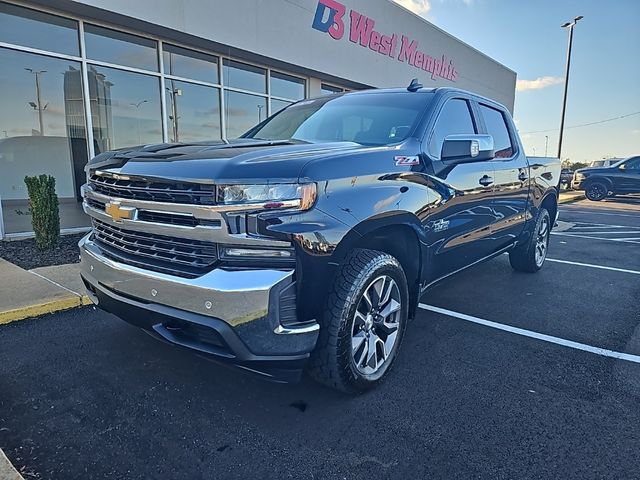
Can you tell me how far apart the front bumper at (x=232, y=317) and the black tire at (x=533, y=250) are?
416 centimetres

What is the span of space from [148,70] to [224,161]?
782 centimetres

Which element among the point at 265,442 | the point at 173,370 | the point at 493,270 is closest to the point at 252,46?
the point at 493,270

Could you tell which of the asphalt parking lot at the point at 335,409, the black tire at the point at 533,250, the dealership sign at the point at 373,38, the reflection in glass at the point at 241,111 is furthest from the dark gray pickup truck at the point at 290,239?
the dealership sign at the point at 373,38

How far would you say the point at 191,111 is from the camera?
33.0 ft

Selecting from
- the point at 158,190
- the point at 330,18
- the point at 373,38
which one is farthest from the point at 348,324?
the point at 373,38

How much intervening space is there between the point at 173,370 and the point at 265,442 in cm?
104

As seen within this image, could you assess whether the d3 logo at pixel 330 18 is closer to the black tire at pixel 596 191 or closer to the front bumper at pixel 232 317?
the front bumper at pixel 232 317

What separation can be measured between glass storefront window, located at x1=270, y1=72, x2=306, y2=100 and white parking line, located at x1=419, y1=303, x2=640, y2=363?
28.0 feet

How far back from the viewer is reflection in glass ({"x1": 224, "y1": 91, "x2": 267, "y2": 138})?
10578mm

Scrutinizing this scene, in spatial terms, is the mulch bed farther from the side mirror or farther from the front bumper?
the side mirror

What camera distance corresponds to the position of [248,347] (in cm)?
211

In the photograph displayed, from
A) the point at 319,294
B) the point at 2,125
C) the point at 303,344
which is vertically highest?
the point at 2,125

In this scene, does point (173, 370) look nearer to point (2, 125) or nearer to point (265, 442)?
point (265, 442)

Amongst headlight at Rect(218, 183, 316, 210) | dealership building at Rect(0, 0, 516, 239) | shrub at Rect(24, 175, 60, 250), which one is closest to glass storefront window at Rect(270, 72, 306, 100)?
dealership building at Rect(0, 0, 516, 239)
